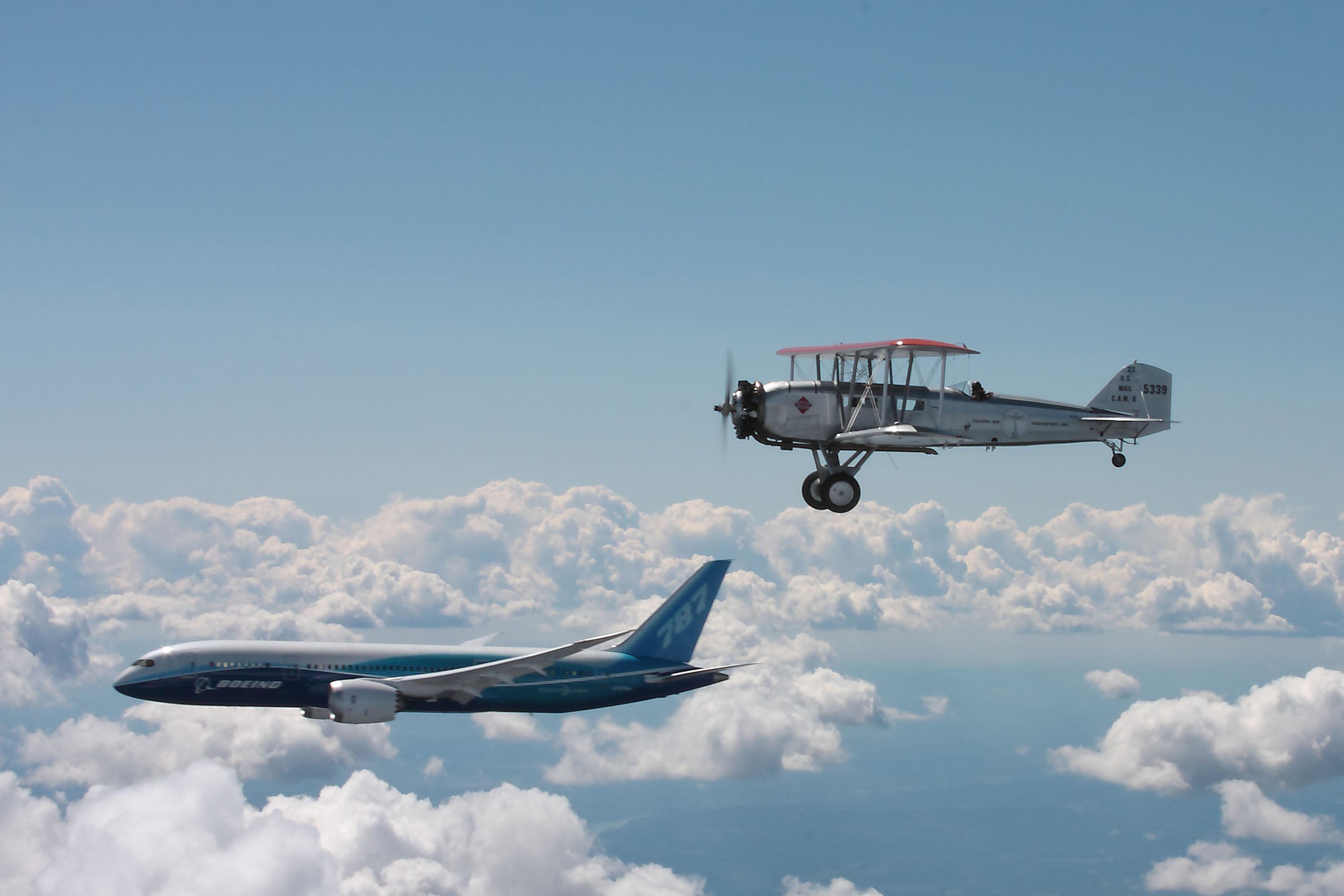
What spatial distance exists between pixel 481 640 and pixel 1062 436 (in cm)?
4838

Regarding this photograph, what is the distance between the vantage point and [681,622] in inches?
3317

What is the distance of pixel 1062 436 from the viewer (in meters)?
47.2

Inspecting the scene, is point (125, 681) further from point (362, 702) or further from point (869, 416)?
point (869, 416)

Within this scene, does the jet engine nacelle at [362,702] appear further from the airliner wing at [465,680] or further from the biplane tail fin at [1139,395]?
the biplane tail fin at [1139,395]

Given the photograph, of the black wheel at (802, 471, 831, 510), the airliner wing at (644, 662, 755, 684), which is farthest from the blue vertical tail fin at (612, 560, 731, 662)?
the black wheel at (802, 471, 831, 510)

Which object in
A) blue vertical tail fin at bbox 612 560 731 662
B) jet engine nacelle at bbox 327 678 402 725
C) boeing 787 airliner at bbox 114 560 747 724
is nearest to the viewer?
jet engine nacelle at bbox 327 678 402 725

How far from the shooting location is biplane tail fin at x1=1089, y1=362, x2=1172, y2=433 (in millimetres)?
49031

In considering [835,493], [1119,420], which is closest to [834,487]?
[835,493]

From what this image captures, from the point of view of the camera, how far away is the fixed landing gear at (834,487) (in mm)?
43125

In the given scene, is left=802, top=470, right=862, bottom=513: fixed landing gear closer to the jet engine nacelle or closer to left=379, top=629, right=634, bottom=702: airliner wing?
left=379, top=629, right=634, bottom=702: airliner wing

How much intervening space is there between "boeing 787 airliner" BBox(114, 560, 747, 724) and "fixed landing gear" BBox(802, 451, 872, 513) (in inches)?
816

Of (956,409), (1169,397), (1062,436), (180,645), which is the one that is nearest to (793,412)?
(956,409)

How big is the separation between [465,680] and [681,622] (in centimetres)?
2098

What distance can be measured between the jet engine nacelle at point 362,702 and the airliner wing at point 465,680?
2.81m
